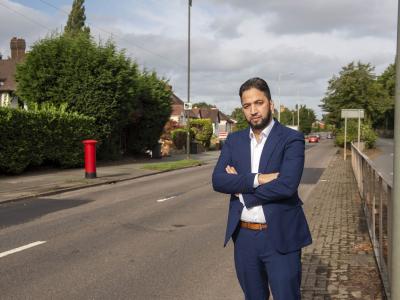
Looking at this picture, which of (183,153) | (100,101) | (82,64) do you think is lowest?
(183,153)

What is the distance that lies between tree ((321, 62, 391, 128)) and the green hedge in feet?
95.2

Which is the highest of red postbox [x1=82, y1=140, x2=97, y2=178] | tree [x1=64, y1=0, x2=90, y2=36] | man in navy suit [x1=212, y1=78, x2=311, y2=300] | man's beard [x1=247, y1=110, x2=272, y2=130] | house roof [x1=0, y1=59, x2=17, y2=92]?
tree [x1=64, y1=0, x2=90, y2=36]

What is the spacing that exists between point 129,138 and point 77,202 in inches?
772

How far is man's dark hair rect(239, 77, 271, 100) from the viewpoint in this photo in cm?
326

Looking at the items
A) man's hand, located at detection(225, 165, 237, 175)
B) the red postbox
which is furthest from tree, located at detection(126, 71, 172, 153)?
man's hand, located at detection(225, 165, 237, 175)

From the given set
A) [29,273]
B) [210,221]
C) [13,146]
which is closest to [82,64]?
[13,146]

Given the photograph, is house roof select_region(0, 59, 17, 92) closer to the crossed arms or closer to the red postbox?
the red postbox

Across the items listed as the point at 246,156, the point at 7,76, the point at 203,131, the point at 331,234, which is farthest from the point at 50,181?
the point at 7,76

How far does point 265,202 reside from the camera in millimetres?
3156

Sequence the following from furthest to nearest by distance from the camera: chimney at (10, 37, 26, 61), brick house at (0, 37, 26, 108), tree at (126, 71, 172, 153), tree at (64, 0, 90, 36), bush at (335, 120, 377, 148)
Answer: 1. tree at (64, 0, 90, 36)
2. chimney at (10, 37, 26, 61)
3. brick house at (0, 37, 26, 108)
4. bush at (335, 120, 377, 148)
5. tree at (126, 71, 172, 153)

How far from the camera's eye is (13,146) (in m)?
19.2

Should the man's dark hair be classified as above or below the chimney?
below

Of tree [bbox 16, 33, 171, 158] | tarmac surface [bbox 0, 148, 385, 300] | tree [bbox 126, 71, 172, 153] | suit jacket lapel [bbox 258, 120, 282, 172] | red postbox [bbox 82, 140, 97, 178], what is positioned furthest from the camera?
tree [bbox 126, 71, 172, 153]

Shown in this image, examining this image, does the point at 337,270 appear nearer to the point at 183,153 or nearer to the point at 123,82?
the point at 123,82
